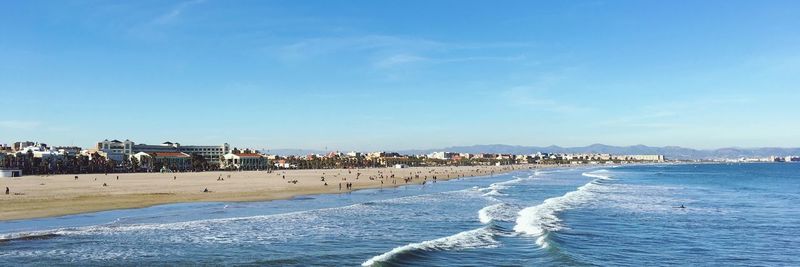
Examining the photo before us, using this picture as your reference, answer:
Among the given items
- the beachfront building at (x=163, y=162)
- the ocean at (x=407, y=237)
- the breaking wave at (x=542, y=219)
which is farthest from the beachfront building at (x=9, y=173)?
the breaking wave at (x=542, y=219)

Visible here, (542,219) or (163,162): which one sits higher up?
(163,162)

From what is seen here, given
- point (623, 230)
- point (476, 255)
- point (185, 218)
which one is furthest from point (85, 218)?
point (623, 230)

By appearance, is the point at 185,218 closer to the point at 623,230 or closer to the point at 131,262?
the point at 131,262

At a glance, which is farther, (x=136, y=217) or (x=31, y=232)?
(x=136, y=217)

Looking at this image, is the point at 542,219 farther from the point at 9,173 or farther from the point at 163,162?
the point at 163,162

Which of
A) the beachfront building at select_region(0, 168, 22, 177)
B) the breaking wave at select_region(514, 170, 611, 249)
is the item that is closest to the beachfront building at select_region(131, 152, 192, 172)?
the beachfront building at select_region(0, 168, 22, 177)

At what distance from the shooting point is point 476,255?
20.0 m

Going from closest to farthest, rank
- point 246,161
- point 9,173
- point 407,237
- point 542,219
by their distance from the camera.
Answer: point 407,237 < point 542,219 < point 9,173 < point 246,161

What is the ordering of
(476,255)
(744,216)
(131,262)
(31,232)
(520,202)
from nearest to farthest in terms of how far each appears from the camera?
1. (131,262)
2. (476,255)
3. (31,232)
4. (744,216)
5. (520,202)

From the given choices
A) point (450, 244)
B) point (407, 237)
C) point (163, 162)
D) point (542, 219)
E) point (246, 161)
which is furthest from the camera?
point (246, 161)

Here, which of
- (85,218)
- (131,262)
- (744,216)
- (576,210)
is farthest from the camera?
(576,210)

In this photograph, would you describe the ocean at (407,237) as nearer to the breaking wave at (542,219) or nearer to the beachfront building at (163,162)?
the breaking wave at (542,219)

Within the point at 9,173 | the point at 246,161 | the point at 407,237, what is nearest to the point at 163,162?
the point at 246,161

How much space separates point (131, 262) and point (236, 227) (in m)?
8.66
